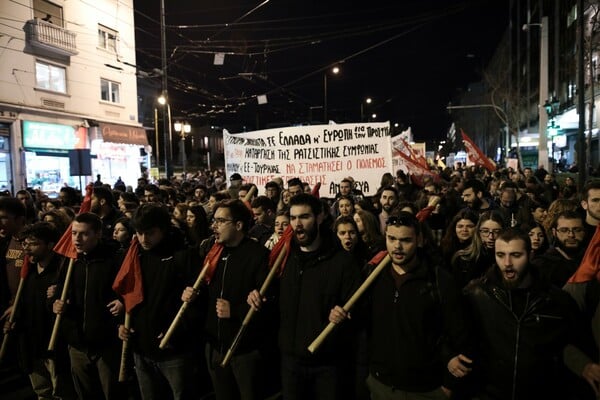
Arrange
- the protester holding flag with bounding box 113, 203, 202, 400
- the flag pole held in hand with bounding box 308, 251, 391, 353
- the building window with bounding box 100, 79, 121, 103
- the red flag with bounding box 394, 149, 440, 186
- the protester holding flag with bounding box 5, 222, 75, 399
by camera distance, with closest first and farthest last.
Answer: the flag pole held in hand with bounding box 308, 251, 391, 353 → the protester holding flag with bounding box 113, 203, 202, 400 → the protester holding flag with bounding box 5, 222, 75, 399 → the red flag with bounding box 394, 149, 440, 186 → the building window with bounding box 100, 79, 121, 103

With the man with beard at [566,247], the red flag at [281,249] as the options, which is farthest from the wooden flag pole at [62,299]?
the man with beard at [566,247]

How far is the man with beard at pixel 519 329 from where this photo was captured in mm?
2967

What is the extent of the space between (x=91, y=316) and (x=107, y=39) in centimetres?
2437

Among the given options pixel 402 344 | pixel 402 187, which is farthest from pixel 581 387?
pixel 402 187

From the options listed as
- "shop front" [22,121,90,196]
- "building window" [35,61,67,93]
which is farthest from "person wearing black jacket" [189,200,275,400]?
"building window" [35,61,67,93]

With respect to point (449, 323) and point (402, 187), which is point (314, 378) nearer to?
point (449, 323)

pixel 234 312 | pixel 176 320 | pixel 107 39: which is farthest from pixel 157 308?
pixel 107 39

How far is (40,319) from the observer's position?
14.8ft

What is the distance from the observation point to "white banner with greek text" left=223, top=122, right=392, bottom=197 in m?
9.61

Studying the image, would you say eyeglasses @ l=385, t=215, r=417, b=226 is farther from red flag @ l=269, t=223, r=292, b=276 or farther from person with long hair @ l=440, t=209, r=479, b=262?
person with long hair @ l=440, t=209, r=479, b=262

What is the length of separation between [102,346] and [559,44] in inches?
1870

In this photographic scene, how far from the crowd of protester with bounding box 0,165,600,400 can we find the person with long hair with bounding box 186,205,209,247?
6.32 ft

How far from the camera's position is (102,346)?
13.8 feet

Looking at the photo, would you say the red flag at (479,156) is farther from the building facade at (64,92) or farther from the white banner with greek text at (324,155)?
the building facade at (64,92)
